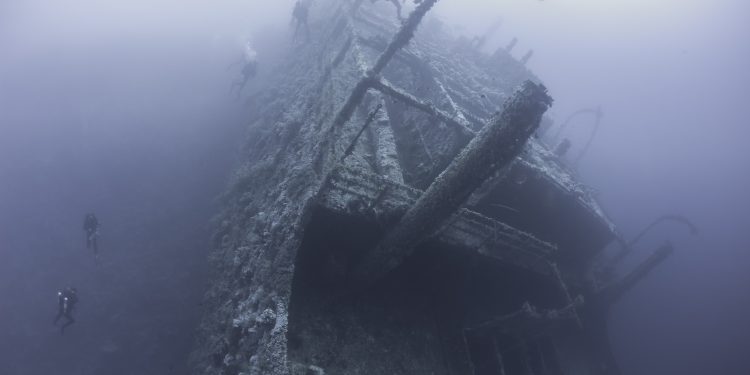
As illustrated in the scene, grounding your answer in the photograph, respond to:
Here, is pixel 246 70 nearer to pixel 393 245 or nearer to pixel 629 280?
pixel 393 245

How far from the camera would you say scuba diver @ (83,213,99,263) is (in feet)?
30.0

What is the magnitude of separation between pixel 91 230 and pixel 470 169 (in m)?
9.23

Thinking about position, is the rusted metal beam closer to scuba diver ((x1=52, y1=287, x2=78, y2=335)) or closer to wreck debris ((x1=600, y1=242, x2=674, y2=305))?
scuba diver ((x1=52, y1=287, x2=78, y2=335))

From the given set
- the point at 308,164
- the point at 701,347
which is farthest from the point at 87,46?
the point at 701,347

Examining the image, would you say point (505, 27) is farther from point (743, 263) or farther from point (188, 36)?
point (188, 36)

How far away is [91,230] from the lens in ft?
30.4

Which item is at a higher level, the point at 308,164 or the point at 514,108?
the point at 514,108

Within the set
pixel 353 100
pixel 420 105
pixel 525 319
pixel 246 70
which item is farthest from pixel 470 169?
pixel 246 70

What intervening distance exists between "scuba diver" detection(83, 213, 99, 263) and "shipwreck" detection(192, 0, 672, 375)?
9.04 feet

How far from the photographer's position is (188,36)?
69.5 feet

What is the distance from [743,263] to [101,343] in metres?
35.4

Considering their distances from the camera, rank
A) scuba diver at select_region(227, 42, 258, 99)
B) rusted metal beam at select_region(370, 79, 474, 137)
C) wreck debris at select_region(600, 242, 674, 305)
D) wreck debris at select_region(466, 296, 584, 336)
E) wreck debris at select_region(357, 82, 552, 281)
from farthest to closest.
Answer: scuba diver at select_region(227, 42, 258, 99) → wreck debris at select_region(600, 242, 674, 305) → rusted metal beam at select_region(370, 79, 474, 137) → wreck debris at select_region(466, 296, 584, 336) → wreck debris at select_region(357, 82, 552, 281)

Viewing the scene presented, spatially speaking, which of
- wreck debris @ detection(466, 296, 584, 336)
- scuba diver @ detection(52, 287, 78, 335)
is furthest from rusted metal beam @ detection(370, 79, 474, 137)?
scuba diver @ detection(52, 287, 78, 335)

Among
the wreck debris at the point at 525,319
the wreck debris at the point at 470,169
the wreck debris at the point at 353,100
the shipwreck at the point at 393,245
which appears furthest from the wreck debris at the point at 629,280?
the wreck debris at the point at 470,169
